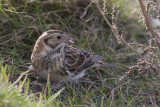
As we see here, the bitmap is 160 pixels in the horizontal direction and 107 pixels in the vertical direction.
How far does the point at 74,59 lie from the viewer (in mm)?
4031

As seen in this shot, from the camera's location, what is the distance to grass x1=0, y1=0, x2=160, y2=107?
142 inches

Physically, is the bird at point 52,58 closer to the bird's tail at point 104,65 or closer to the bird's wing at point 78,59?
the bird's wing at point 78,59

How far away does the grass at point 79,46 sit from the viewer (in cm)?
362

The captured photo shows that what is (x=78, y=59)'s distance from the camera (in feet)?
13.5

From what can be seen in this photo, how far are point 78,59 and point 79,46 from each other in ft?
1.42

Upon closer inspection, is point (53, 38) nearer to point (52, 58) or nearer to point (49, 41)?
point (49, 41)

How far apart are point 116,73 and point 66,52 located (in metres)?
0.80

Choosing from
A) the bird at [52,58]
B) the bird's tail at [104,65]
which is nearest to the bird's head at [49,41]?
the bird at [52,58]

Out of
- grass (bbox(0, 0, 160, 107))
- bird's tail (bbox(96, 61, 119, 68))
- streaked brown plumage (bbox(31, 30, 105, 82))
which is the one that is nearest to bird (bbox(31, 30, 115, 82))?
streaked brown plumage (bbox(31, 30, 105, 82))

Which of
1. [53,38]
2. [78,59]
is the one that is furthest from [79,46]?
[53,38]

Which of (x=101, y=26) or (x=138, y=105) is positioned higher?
(x=101, y=26)

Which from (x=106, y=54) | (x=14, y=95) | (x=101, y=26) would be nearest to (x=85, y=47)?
(x=106, y=54)

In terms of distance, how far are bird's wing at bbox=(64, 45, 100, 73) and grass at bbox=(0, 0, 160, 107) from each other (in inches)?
5.9

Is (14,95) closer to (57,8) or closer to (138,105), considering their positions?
(138,105)
